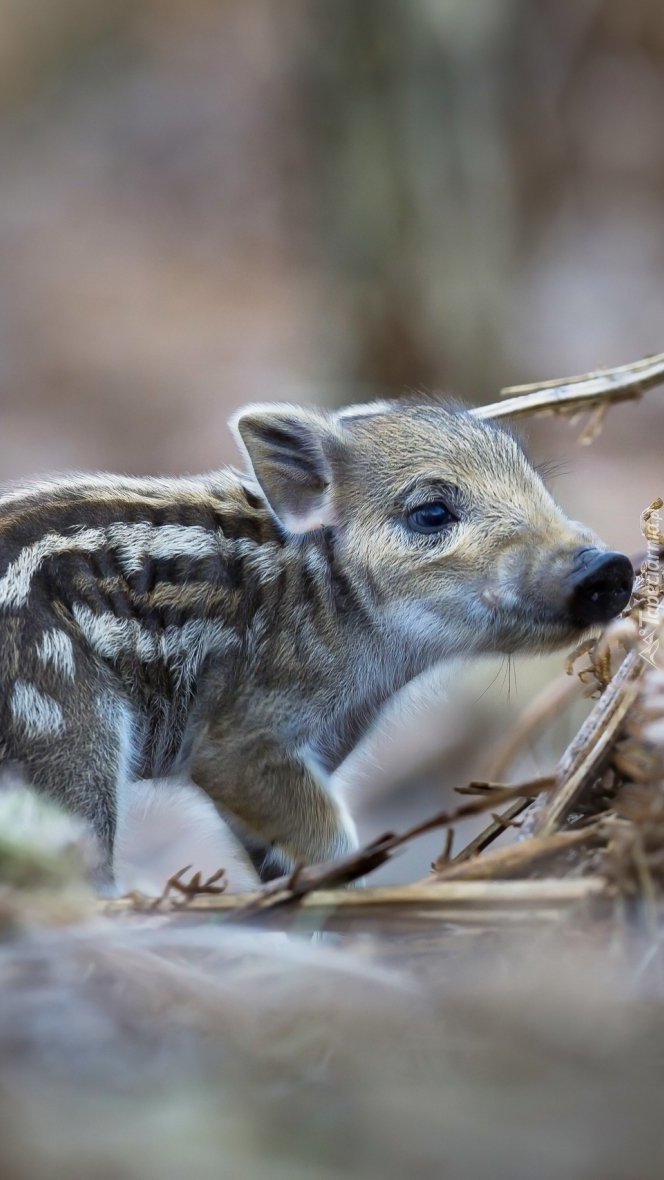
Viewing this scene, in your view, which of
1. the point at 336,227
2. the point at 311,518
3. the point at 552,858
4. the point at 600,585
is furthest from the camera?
the point at 336,227

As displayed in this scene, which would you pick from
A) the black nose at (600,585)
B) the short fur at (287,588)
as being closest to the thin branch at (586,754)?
the black nose at (600,585)

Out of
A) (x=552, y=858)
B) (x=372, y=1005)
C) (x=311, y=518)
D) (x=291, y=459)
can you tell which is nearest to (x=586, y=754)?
(x=552, y=858)

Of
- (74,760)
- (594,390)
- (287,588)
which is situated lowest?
(74,760)

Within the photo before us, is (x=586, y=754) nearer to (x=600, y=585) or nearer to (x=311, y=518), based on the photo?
(x=600, y=585)

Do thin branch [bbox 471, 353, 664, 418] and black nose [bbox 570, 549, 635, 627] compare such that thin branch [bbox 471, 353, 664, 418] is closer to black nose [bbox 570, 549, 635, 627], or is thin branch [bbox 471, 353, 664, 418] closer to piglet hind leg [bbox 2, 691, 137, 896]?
black nose [bbox 570, 549, 635, 627]

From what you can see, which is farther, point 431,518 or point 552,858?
point 431,518

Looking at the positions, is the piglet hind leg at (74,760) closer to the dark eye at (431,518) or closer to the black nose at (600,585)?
the dark eye at (431,518)

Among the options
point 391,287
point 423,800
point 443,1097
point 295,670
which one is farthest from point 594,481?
point 443,1097

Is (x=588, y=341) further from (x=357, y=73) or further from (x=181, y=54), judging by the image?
(x=181, y=54)

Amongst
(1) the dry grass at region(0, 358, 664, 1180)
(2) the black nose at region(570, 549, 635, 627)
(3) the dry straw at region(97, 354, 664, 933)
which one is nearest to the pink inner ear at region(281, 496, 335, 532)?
(2) the black nose at region(570, 549, 635, 627)
